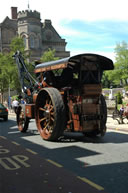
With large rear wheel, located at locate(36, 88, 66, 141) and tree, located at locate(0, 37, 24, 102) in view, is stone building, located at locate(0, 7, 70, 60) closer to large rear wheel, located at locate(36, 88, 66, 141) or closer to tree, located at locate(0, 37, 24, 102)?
tree, located at locate(0, 37, 24, 102)

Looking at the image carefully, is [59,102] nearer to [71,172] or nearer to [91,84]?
[91,84]

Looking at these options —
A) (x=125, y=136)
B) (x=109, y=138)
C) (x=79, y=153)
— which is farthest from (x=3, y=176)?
(x=125, y=136)

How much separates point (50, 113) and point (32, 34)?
48.2 m

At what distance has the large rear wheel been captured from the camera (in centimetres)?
885

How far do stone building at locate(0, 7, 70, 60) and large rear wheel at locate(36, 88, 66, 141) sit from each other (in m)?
43.6

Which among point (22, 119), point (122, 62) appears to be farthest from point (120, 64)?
point (22, 119)

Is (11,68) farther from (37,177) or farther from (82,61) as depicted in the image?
(37,177)

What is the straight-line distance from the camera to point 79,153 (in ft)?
25.1

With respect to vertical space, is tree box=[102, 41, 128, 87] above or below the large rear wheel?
above

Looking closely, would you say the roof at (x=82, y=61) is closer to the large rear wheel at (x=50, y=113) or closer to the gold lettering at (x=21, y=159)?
the large rear wheel at (x=50, y=113)

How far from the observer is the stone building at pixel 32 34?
54.7 metres

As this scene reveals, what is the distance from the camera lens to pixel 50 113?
954 centimetres

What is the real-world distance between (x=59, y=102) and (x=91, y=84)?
1.30 meters

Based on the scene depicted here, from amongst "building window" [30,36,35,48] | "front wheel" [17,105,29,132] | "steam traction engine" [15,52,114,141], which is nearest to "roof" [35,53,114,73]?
"steam traction engine" [15,52,114,141]
